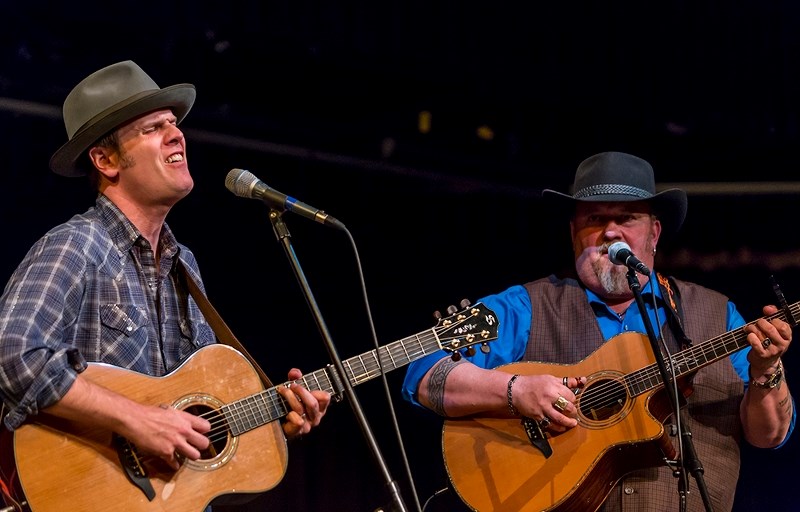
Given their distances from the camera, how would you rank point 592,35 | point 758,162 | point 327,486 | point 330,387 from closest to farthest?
point 330,387, point 327,486, point 592,35, point 758,162

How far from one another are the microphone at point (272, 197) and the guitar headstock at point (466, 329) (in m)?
0.94

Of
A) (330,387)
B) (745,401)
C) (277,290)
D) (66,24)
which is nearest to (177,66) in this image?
(66,24)

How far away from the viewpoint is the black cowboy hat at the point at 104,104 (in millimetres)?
3482

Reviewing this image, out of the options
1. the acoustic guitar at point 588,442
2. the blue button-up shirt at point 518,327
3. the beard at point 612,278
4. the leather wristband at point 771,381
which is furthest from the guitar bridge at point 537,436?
the leather wristband at point 771,381

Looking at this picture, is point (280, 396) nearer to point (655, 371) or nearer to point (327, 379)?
point (327, 379)

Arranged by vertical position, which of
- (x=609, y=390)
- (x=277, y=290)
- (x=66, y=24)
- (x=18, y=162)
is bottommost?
(x=609, y=390)

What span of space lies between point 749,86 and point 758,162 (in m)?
0.55

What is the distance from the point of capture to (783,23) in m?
6.24

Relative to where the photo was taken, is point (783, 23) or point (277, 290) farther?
point (783, 23)

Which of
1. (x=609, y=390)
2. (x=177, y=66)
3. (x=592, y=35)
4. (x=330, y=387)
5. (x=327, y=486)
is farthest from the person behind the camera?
(x=592, y=35)

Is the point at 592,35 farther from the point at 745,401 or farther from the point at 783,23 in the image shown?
the point at 745,401

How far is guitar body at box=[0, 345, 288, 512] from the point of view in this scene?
3002 mm

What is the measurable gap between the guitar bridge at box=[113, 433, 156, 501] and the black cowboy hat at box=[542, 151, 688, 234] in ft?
7.29

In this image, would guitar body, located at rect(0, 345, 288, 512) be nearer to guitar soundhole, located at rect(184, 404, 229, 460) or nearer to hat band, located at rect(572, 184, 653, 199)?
guitar soundhole, located at rect(184, 404, 229, 460)
